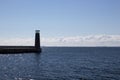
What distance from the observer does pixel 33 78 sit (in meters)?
37.6

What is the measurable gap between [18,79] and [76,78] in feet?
27.4

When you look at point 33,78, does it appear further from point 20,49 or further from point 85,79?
point 20,49

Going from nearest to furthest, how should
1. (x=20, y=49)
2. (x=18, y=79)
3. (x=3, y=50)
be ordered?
(x=18, y=79)
(x=3, y=50)
(x=20, y=49)

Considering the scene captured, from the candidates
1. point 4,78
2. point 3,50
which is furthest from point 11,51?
point 4,78

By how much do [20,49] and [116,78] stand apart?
236 ft

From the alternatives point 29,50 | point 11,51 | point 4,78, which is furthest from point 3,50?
point 4,78

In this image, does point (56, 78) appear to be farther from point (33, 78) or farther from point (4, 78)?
point (4, 78)

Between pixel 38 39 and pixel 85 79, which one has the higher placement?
pixel 38 39

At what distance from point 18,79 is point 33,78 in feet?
7.11

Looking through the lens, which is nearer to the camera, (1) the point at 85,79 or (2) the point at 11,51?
(1) the point at 85,79

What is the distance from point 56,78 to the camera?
37.9 metres

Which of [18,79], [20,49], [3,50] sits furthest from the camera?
[20,49]

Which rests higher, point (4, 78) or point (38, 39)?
point (38, 39)

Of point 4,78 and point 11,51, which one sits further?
point 11,51
